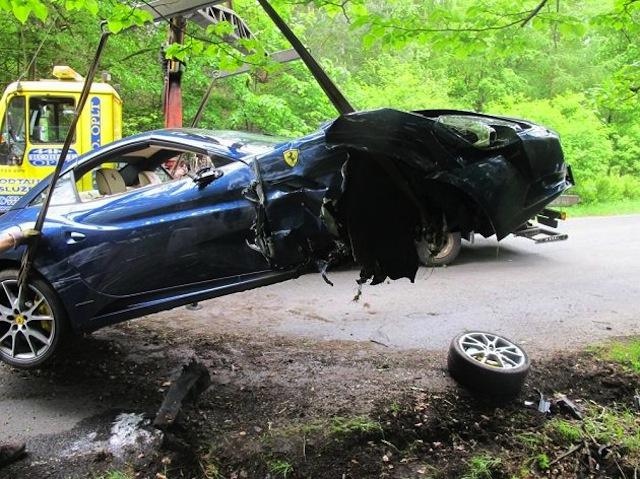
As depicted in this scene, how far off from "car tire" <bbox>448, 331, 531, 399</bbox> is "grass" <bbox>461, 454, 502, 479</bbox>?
2.18ft

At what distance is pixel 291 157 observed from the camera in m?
3.31

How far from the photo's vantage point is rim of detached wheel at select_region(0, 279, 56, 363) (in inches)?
152

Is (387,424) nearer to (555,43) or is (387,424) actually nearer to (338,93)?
(338,93)

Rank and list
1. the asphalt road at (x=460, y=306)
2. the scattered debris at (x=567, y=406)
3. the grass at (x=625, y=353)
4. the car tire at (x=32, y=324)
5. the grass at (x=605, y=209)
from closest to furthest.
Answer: the scattered debris at (x=567, y=406)
the car tire at (x=32, y=324)
the grass at (x=625, y=353)
the asphalt road at (x=460, y=306)
the grass at (x=605, y=209)

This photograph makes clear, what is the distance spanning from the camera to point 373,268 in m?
2.95

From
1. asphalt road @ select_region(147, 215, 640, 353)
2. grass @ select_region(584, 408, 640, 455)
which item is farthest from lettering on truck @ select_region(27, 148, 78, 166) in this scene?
grass @ select_region(584, 408, 640, 455)

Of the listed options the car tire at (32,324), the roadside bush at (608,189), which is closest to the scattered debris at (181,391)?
the car tire at (32,324)

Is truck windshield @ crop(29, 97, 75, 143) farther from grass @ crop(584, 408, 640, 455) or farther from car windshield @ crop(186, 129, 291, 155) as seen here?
grass @ crop(584, 408, 640, 455)

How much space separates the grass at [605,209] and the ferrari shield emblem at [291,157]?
13.6 m

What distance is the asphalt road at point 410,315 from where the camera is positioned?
3.77 meters

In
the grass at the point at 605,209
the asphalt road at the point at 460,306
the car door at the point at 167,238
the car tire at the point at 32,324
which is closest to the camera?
the car door at the point at 167,238

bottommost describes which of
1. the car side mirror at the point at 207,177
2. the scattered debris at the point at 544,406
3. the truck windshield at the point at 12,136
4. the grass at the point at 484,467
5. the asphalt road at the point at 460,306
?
the asphalt road at the point at 460,306

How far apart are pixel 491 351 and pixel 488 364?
8.9 inches

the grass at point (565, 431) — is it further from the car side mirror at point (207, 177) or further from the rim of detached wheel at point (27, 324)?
the rim of detached wheel at point (27, 324)
